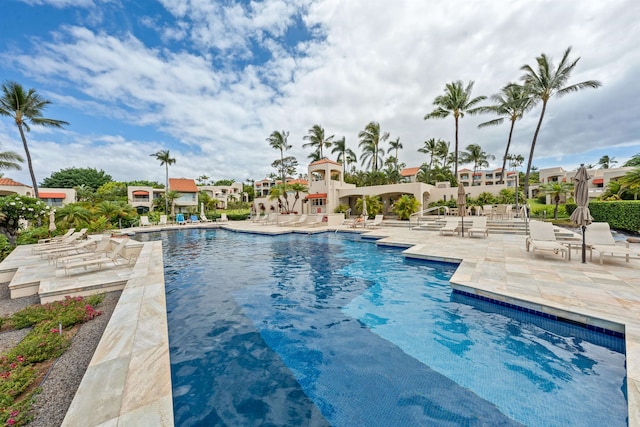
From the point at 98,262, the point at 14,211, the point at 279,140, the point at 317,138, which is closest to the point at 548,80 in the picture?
the point at 317,138

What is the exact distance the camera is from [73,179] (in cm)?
4781

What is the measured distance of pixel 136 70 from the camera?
43.0 feet

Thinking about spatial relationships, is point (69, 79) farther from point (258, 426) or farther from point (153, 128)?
point (258, 426)

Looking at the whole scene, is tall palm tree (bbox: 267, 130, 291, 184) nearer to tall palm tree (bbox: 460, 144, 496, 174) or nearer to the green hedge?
tall palm tree (bbox: 460, 144, 496, 174)

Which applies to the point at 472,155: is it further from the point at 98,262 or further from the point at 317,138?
the point at 98,262

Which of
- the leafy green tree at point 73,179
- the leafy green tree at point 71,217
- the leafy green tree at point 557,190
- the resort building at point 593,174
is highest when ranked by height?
the leafy green tree at point 73,179

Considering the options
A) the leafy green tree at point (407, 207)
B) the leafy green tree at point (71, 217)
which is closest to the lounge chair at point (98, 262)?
the leafy green tree at point (71, 217)

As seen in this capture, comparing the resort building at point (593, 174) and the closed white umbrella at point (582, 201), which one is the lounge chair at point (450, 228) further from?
the resort building at point (593, 174)

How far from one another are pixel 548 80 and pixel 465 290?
70.1 ft

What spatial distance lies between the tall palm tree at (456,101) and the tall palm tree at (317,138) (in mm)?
14562

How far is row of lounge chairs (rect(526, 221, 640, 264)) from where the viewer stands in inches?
240

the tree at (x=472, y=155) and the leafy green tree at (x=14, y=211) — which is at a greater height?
the tree at (x=472, y=155)

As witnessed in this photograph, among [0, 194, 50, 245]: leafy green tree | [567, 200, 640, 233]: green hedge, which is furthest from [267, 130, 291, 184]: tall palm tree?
A: [567, 200, 640, 233]: green hedge

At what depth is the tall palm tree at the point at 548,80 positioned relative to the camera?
16.9 m
